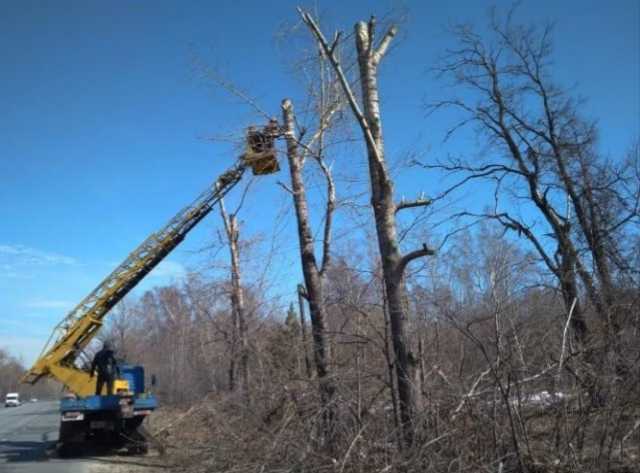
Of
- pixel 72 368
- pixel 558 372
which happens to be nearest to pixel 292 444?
pixel 558 372

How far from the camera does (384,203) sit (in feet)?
25.3

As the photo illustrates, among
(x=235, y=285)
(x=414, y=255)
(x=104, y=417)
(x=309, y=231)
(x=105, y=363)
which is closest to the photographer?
(x=414, y=255)

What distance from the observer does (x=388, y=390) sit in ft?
25.8

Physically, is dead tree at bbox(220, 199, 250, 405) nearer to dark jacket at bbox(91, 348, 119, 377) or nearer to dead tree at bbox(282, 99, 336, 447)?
dark jacket at bbox(91, 348, 119, 377)

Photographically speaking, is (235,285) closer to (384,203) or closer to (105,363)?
(105,363)

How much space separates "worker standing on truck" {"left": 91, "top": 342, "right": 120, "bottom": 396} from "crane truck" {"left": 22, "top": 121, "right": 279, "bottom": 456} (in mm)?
327

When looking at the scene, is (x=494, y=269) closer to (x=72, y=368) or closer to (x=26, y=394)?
(x=72, y=368)

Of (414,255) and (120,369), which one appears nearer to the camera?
(414,255)

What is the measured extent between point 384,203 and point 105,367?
10542mm

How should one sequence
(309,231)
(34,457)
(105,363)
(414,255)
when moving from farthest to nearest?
(105,363) → (34,457) → (309,231) → (414,255)

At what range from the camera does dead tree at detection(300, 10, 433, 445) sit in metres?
7.04

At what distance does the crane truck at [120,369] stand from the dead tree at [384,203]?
3663mm

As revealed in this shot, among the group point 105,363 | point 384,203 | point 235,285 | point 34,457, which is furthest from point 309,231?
point 235,285

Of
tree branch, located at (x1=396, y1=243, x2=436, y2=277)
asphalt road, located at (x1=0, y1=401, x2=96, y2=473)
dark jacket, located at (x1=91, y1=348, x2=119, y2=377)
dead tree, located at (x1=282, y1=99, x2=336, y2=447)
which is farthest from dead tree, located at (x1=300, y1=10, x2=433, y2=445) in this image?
dark jacket, located at (x1=91, y1=348, x2=119, y2=377)
